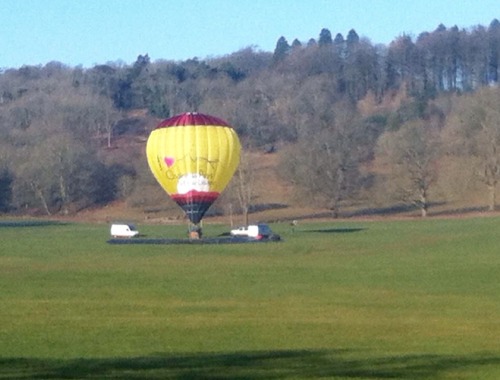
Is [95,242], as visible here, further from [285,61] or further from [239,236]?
[285,61]

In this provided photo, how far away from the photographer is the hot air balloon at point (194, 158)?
55656 millimetres

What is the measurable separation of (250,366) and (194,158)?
132ft

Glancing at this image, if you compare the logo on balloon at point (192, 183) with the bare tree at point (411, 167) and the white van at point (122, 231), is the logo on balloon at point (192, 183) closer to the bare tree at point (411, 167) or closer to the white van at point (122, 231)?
the white van at point (122, 231)

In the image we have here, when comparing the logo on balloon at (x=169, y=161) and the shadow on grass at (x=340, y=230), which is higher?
the logo on balloon at (x=169, y=161)

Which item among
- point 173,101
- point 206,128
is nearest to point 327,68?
point 173,101

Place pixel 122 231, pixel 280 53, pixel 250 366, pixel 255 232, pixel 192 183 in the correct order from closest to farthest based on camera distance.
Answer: pixel 250 366 < pixel 192 183 < pixel 255 232 < pixel 122 231 < pixel 280 53

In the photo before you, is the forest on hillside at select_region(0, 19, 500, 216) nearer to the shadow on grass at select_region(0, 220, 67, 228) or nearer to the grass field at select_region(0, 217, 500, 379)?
the shadow on grass at select_region(0, 220, 67, 228)

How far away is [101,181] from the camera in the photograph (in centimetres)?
9319

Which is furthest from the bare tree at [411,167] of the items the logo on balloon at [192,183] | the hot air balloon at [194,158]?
the logo on balloon at [192,183]

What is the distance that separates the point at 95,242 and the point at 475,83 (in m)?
115

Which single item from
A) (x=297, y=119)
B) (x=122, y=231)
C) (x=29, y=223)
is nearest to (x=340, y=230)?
(x=122, y=231)

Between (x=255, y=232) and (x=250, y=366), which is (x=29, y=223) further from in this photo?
(x=250, y=366)

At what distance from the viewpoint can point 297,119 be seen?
384ft

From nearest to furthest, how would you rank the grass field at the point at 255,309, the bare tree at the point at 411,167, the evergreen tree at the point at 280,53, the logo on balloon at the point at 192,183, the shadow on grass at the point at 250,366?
the shadow on grass at the point at 250,366
the grass field at the point at 255,309
the logo on balloon at the point at 192,183
the bare tree at the point at 411,167
the evergreen tree at the point at 280,53
